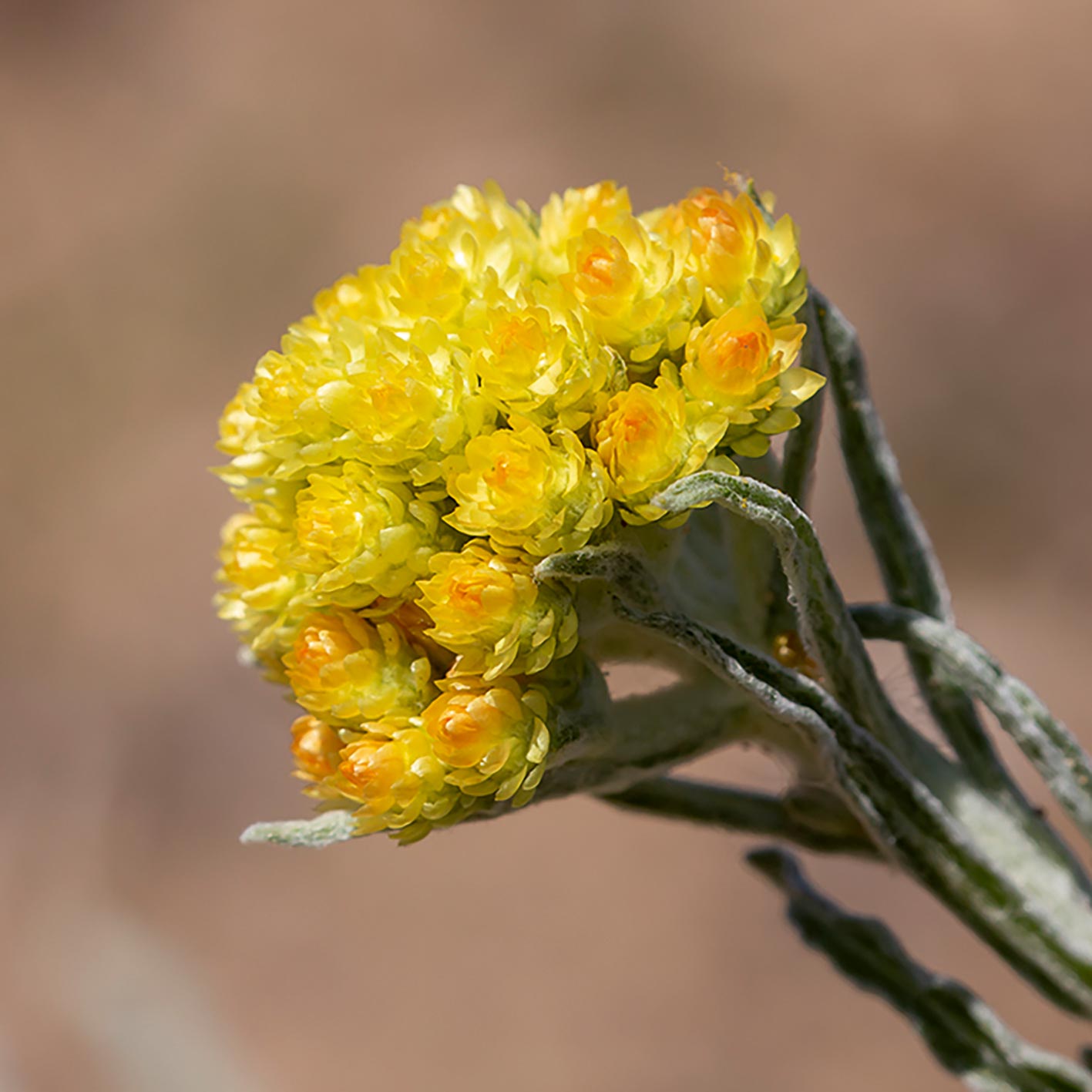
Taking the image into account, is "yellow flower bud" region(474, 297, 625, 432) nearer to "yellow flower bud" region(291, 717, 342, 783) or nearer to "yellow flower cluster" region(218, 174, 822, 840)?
"yellow flower cluster" region(218, 174, 822, 840)

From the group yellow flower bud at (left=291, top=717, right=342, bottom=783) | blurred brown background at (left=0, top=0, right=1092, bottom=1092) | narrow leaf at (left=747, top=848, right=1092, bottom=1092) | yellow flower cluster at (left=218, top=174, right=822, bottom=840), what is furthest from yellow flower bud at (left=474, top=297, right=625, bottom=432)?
blurred brown background at (left=0, top=0, right=1092, bottom=1092)

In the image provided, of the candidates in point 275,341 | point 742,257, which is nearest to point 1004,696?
point 742,257

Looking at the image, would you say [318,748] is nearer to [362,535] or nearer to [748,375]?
[362,535]

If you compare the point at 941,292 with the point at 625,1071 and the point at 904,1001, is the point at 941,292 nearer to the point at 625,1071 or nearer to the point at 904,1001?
the point at 625,1071

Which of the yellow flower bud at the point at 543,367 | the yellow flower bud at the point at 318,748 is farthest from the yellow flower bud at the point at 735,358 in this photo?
the yellow flower bud at the point at 318,748

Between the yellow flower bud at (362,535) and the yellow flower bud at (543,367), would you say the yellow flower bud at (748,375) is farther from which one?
the yellow flower bud at (362,535)
